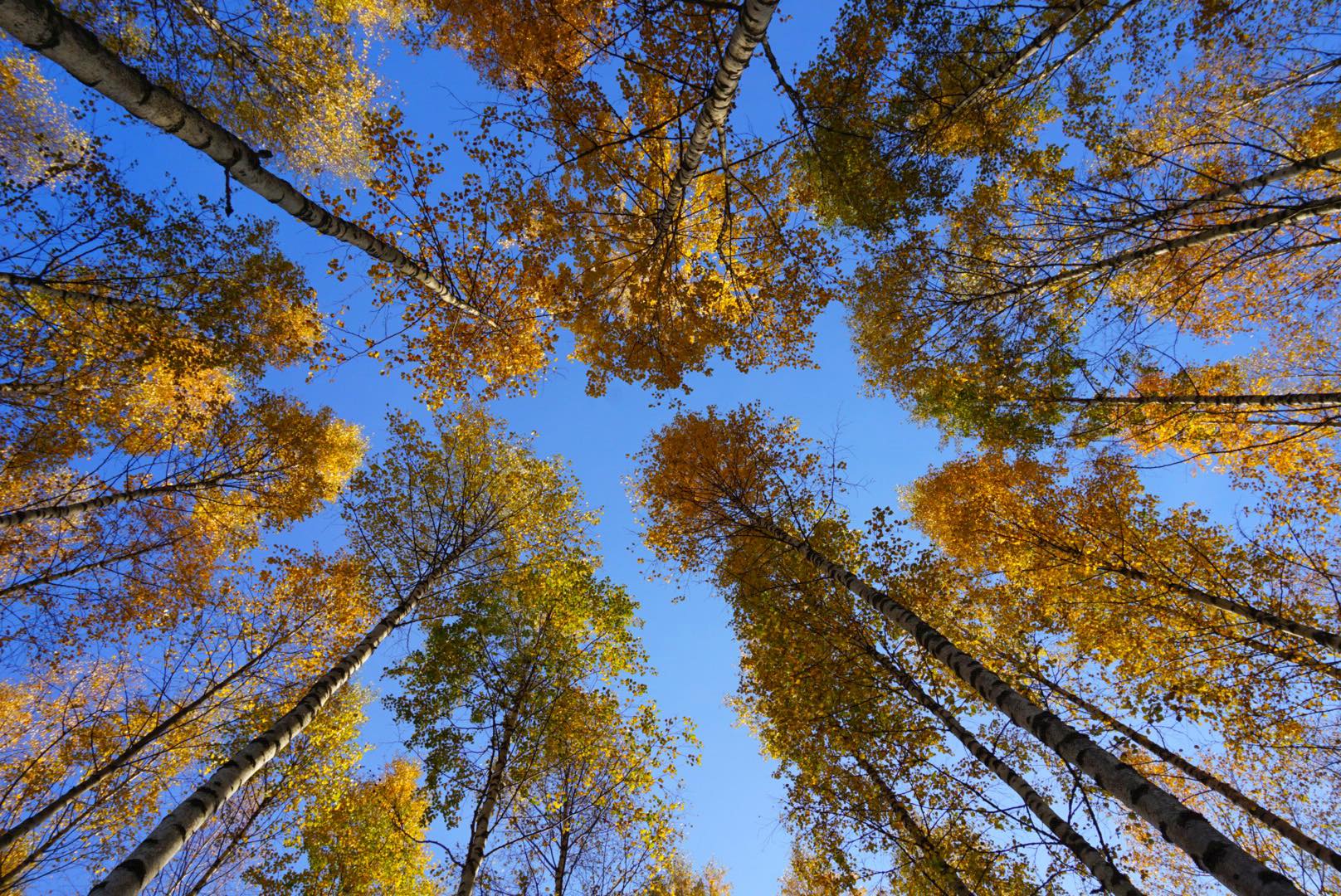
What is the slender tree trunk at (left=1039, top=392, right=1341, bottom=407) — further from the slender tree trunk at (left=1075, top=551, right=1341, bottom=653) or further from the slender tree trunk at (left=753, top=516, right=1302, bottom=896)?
the slender tree trunk at (left=753, top=516, right=1302, bottom=896)

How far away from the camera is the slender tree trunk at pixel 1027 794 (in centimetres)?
454

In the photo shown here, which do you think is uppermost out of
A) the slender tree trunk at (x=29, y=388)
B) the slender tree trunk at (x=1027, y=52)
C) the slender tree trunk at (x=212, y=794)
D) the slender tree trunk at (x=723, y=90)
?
the slender tree trunk at (x=1027, y=52)

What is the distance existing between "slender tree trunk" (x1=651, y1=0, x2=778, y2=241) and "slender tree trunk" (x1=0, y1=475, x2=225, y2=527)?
367 inches

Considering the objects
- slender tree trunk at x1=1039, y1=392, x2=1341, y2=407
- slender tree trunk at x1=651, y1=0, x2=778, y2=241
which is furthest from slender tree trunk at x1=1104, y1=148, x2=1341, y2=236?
slender tree trunk at x1=651, y1=0, x2=778, y2=241

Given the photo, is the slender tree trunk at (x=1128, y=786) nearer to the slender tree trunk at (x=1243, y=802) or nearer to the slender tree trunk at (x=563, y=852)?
the slender tree trunk at (x=1243, y=802)

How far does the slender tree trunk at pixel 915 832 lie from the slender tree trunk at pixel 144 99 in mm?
10085

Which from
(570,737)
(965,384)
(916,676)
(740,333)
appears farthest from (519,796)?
(965,384)

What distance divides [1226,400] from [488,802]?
1165cm

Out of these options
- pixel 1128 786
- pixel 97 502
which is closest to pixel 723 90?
pixel 1128 786

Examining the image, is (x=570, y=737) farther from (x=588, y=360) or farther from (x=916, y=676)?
(x=588, y=360)

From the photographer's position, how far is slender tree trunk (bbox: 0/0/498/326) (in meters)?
3.38

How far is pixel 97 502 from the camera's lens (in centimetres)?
763

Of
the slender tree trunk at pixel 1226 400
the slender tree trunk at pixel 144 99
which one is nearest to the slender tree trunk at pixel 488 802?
the slender tree trunk at pixel 144 99

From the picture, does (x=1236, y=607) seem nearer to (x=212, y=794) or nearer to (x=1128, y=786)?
(x=1128, y=786)
